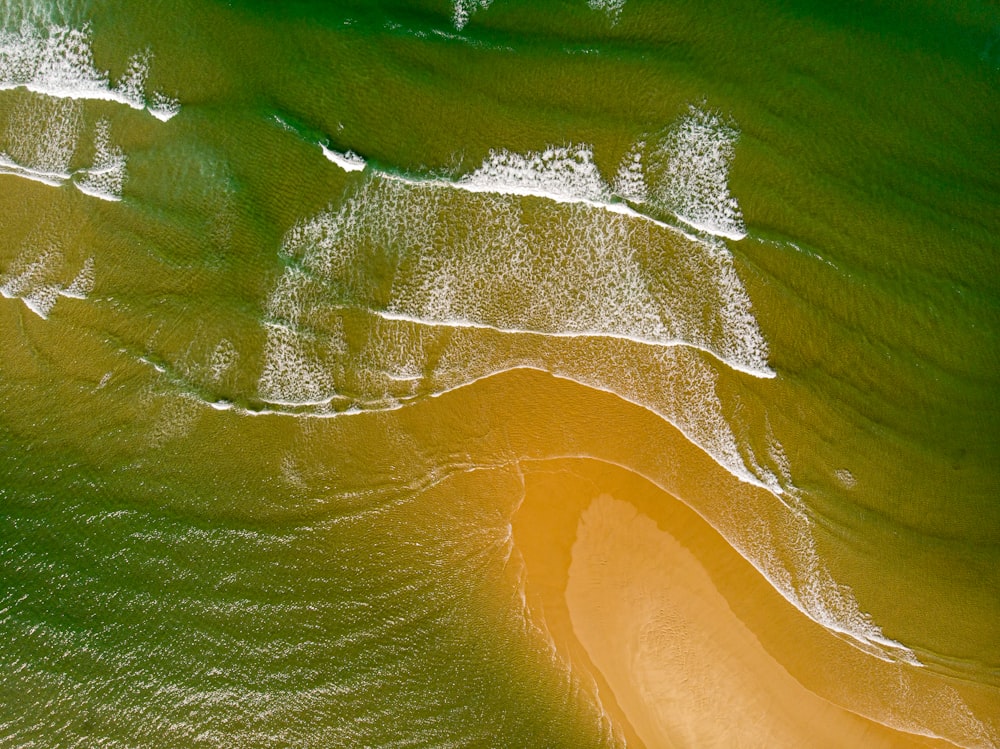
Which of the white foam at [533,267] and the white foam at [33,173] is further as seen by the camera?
the white foam at [33,173]

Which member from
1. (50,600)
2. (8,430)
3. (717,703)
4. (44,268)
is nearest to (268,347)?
(44,268)

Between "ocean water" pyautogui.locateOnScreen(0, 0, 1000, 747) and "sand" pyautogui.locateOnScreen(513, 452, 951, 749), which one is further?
"sand" pyautogui.locateOnScreen(513, 452, 951, 749)

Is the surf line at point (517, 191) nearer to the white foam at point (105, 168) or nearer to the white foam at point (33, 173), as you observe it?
the white foam at point (105, 168)

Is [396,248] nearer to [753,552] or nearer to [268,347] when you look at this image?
[268,347]

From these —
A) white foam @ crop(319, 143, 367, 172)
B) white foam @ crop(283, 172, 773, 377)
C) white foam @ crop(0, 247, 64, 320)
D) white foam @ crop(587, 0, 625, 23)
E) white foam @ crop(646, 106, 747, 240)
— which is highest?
white foam @ crop(587, 0, 625, 23)

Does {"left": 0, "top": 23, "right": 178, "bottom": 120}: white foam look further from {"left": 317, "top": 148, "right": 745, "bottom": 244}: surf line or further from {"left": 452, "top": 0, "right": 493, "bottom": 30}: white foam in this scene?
{"left": 452, "top": 0, "right": 493, "bottom": 30}: white foam

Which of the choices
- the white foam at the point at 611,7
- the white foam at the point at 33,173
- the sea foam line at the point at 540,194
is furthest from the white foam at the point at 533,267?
the white foam at the point at 33,173

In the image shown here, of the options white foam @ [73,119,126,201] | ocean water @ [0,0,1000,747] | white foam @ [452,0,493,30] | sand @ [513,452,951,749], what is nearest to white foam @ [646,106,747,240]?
ocean water @ [0,0,1000,747]

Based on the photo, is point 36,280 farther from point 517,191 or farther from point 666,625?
point 666,625

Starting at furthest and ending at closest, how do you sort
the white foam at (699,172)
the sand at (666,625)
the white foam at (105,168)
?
the sand at (666,625) < the white foam at (105,168) < the white foam at (699,172)
